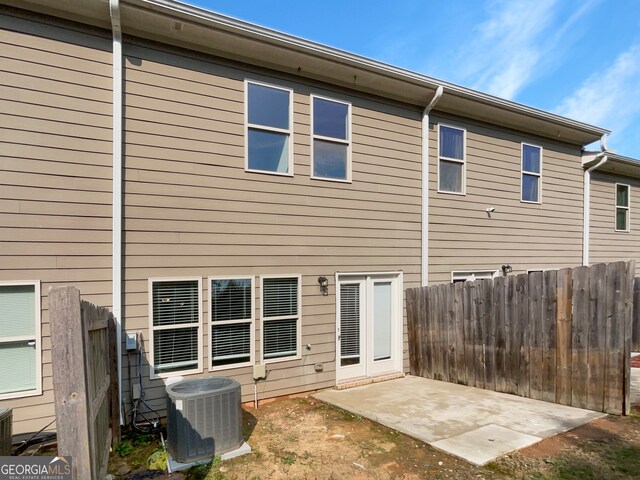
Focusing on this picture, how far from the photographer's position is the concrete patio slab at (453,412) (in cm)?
441

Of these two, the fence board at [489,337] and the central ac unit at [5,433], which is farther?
the fence board at [489,337]

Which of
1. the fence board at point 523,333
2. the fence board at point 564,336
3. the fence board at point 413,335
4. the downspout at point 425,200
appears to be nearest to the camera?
the fence board at point 564,336

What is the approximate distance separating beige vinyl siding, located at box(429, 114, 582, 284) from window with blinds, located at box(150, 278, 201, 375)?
14.9 feet

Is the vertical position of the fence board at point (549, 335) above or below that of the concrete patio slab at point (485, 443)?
above

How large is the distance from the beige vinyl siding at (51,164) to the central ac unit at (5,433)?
1065 mm

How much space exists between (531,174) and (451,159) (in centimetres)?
257

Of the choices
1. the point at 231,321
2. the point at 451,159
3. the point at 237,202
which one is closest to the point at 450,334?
the point at 451,159

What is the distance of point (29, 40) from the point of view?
4.57 m

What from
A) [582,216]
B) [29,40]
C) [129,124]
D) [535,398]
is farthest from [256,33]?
[582,216]

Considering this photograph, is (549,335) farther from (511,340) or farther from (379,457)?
(379,457)

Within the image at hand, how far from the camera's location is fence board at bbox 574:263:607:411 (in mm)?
5043

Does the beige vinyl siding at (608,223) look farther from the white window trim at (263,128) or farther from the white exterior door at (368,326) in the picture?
the white window trim at (263,128)

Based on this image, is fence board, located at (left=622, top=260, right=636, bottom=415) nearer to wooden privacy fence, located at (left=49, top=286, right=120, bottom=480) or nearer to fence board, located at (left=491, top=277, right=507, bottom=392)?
fence board, located at (left=491, top=277, right=507, bottom=392)

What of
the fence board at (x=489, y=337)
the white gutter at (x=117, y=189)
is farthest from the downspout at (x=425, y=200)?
the white gutter at (x=117, y=189)
